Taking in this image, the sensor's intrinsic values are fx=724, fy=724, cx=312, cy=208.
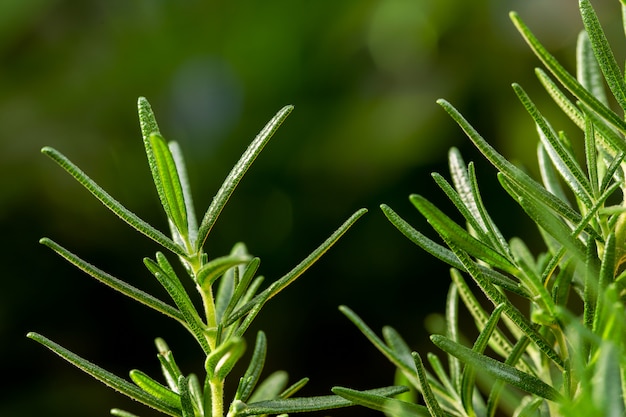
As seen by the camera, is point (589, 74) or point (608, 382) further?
point (589, 74)

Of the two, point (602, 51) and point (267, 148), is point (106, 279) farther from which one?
point (267, 148)

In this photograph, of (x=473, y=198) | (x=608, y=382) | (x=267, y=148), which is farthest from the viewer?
(x=267, y=148)

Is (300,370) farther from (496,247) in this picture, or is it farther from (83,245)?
(496,247)

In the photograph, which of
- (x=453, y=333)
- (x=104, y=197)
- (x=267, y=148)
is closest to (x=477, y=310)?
(x=453, y=333)

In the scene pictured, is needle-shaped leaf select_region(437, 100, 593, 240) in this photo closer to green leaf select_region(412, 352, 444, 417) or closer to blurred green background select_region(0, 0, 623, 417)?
green leaf select_region(412, 352, 444, 417)

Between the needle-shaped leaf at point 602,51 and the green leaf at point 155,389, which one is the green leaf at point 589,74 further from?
the green leaf at point 155,389

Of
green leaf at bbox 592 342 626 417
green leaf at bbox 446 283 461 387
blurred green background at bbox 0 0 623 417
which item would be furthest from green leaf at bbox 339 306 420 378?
blurred green background at bbox 0 0 623 417

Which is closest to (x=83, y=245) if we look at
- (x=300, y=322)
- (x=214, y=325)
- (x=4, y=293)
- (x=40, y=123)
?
(x=4, y=293)
